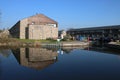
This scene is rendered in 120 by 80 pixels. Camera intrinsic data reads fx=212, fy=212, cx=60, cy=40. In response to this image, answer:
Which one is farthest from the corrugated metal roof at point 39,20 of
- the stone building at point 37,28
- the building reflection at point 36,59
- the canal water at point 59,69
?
the canal water at point 59,69

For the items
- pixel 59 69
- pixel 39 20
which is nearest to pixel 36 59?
pixel 59 69

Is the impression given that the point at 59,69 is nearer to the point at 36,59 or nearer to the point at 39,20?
the point at 36,59

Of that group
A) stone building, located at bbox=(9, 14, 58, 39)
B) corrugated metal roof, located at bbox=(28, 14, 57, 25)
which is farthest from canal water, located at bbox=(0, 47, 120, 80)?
corrugated metal roof, located at bbox=(28, 14, 57, 25)

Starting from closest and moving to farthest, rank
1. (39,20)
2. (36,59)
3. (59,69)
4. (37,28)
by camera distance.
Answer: (59,69) → (36,59) → (37,28) → (39,20)

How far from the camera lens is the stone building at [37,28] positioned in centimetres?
5428

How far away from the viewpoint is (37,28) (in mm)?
54219

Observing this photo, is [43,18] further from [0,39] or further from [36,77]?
[36,77]

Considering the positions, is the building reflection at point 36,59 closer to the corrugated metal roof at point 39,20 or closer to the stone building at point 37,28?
the stone building at point 37,28

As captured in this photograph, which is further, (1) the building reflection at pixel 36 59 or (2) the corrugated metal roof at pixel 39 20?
(2) the corrugated metal roof at pixel 39 20

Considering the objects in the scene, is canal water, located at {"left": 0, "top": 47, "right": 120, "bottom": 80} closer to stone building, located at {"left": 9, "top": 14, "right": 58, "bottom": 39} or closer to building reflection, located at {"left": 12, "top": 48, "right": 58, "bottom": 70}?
building reflection, located at {"left": 12, "top": 48, "right": 58, "bottom": 70}

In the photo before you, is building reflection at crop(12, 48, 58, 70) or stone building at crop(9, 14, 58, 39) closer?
building reflection at crop(12, 48, 58, 70)

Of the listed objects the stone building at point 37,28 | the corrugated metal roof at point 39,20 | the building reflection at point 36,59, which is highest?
the corrugated metal roof at point 39,20

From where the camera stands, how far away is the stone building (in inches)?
2137

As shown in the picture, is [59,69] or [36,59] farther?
[36,59]
